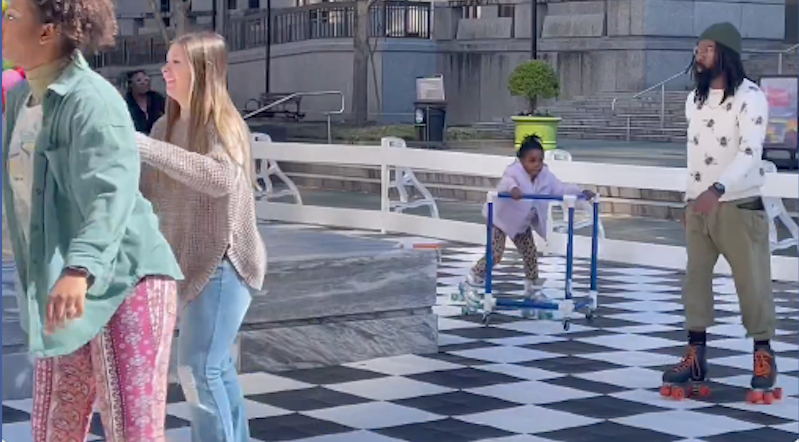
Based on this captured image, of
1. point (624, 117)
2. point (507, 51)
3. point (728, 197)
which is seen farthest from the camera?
point (507, 51)

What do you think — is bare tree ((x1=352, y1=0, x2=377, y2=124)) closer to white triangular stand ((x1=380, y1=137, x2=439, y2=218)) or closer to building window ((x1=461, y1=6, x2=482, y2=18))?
building window ((x1=461, y1=6, x2=482, y2=18))

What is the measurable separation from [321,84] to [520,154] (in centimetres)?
2923

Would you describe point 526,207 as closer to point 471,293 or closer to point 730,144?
point 471,293

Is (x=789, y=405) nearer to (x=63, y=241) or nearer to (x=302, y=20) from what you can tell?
(x=63, y=241)

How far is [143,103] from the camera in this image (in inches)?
447

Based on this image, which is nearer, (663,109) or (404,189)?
(404,189)

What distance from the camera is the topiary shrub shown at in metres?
28.2

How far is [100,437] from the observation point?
677cm

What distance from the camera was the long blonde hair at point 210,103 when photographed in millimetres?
5328

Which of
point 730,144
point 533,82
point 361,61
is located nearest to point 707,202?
point 730,144

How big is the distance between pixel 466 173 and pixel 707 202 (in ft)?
28.2

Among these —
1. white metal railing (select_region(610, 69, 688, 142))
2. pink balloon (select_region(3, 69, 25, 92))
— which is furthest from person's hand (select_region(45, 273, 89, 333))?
→ white metal railing (select_region(610, 69, 688, 142))

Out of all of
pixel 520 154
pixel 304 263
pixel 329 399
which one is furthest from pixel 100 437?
pixel 520 154

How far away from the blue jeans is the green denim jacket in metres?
1.13
